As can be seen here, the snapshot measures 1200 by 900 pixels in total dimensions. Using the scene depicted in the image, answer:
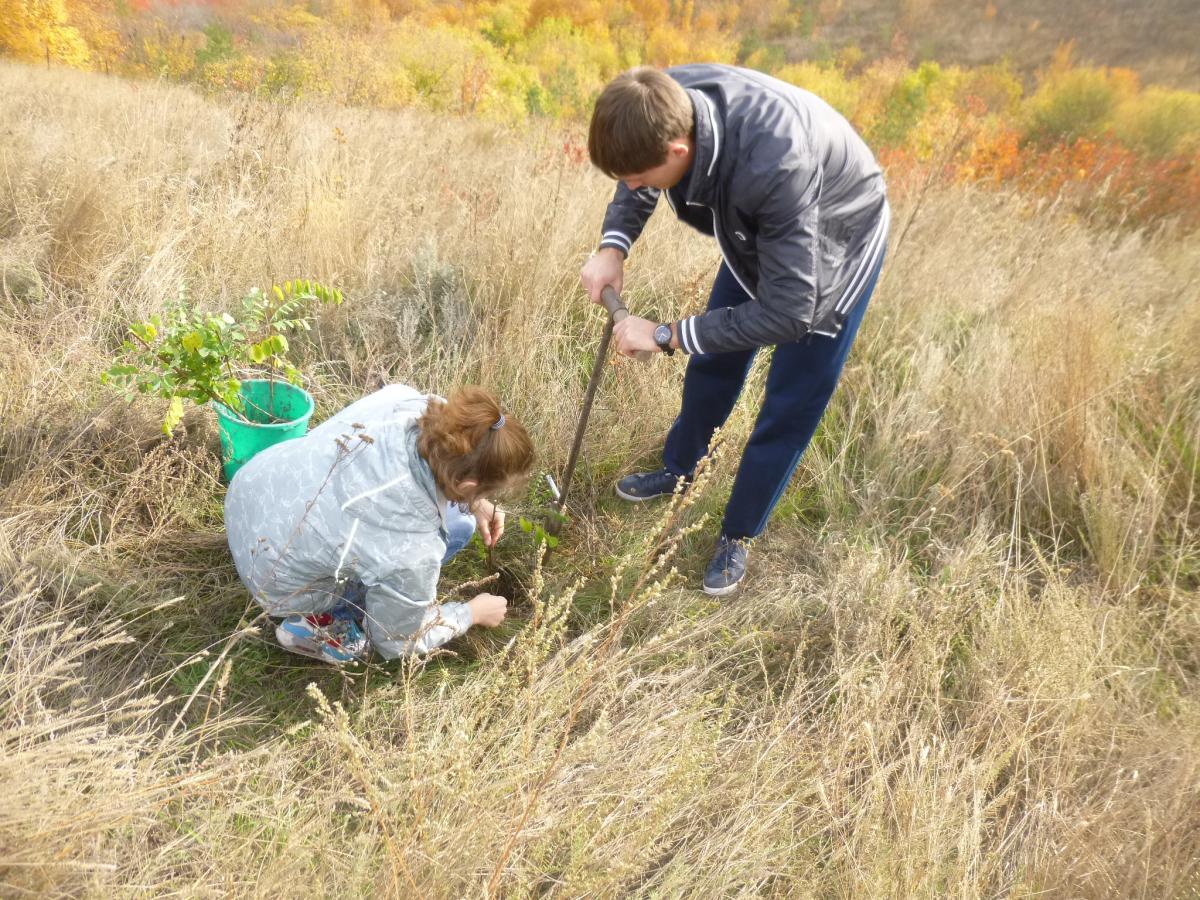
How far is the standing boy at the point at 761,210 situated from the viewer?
157 cm

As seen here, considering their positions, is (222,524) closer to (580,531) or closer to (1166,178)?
(580,531)

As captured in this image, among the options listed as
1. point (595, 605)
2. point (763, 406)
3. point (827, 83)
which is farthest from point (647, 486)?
point (827, 83)

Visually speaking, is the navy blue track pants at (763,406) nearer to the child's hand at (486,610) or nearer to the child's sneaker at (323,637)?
the child's hand at (486,610)

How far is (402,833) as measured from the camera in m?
1.44

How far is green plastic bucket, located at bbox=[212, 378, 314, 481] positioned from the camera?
2173 millimetres

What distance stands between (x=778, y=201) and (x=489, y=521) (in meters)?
1.25

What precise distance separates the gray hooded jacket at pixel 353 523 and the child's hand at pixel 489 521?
0.35 m

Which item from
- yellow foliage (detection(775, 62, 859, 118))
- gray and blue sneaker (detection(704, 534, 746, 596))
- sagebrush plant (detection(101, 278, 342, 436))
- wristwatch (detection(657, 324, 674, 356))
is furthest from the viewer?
yellow foliage (detection(775, 62, 859, 118))

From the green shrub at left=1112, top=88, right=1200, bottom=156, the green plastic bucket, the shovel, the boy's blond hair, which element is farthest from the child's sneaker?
the green shrub at left=1112, top=88, right=1200, bottom=156

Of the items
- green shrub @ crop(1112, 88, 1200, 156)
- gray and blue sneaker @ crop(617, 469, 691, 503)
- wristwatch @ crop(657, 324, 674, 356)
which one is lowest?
gray and blue sneaker @ crop(617, 469, 691, 503)

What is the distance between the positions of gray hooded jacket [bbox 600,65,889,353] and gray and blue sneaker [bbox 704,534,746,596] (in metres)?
0.85

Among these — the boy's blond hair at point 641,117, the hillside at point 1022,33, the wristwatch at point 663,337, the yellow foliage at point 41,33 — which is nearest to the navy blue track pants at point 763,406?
the wristwatch at point 663,337

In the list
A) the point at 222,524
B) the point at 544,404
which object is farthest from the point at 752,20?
the point at 222,524

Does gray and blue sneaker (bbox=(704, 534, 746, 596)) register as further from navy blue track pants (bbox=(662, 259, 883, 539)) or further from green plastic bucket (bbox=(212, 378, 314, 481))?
green plastic bucket (bbox=(212, 378, 314, 481))
